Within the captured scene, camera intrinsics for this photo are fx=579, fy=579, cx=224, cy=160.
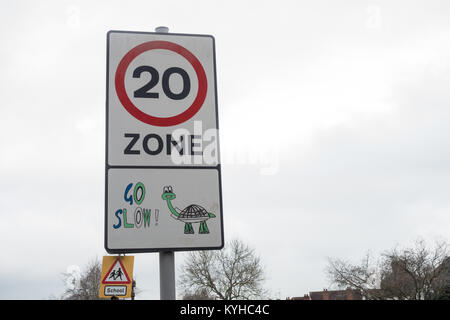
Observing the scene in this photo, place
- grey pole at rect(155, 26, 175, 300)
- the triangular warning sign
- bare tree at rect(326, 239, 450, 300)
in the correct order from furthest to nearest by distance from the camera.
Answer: bare tree at rect(326, 239, 450, 300) → the triangular warning sign → grey pole at rect(155, 26, 175, 300)

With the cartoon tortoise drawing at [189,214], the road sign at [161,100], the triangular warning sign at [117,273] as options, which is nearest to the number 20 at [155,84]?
the road sign at [161,100]

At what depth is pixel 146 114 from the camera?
2.90 m

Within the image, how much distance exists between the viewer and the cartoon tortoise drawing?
9.06 ft

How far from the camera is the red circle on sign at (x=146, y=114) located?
2895mm

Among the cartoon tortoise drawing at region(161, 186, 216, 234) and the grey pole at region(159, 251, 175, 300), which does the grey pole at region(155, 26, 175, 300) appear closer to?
the grey pole at region(159, 251, 175, 300)

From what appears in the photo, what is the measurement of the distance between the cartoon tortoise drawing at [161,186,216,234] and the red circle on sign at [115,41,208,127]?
0.36 m

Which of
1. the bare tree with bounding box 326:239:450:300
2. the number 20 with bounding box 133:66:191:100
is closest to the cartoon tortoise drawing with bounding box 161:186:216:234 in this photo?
the number 20 with bounding box 133:66:191:100

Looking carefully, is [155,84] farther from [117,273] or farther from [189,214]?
[117,273]

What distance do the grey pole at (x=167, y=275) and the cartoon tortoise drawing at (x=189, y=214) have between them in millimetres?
149

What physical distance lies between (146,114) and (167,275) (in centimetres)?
80

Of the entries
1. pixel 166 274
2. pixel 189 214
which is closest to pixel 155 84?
pixel 189 214

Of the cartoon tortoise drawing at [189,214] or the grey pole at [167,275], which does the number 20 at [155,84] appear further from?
the grey pole at [167,275]
